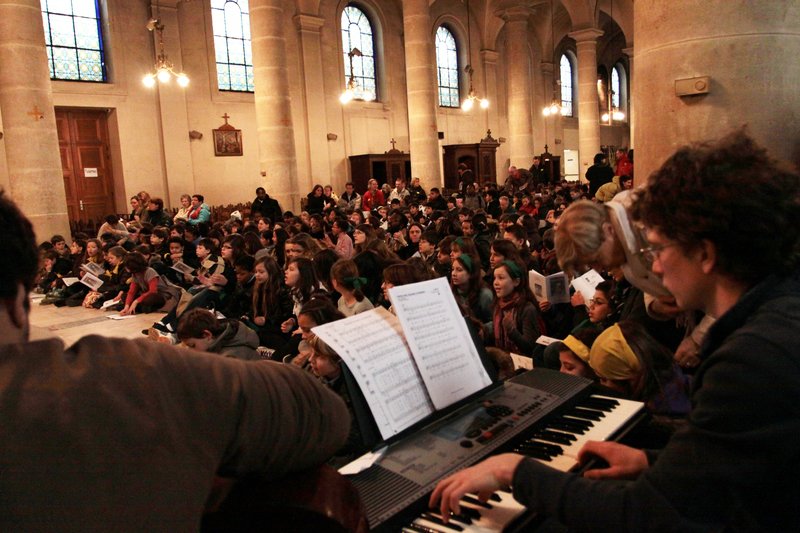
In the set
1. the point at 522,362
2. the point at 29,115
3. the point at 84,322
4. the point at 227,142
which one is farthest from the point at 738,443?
the point at 227,142

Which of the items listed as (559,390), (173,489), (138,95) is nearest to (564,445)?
(559,390)

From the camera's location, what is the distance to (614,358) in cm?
276

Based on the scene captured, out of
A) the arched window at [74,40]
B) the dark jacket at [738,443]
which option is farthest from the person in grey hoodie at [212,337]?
the arched window at [74,40]

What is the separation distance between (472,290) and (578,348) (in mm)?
2128

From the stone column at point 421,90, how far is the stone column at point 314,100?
152 inches

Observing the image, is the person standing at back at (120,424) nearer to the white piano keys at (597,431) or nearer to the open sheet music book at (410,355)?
the open sheet music book at (410,355)

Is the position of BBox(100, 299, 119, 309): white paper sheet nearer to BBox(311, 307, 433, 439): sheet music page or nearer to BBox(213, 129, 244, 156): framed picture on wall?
BBox(311, 307, 433, 439): sheet music page

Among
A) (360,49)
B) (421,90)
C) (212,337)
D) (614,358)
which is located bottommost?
(212,337)

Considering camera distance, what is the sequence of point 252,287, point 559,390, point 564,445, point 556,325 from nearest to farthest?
point 564,445 → point 559,390 → point 556,325 → point 252,287

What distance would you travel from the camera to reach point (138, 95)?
599 inches

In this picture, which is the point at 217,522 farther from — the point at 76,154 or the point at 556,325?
the point at 76,154

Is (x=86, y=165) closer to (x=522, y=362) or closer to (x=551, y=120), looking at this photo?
(x=522, y=362)

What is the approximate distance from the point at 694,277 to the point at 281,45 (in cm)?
1255

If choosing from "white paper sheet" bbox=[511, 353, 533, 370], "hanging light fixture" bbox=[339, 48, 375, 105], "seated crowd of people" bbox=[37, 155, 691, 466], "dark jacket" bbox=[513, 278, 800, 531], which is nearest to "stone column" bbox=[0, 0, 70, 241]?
"seated crowd of people" bbox=[37, 155, 691, 466]
